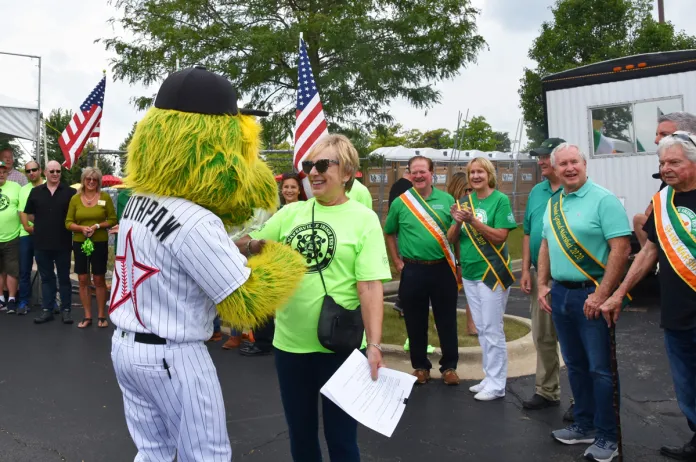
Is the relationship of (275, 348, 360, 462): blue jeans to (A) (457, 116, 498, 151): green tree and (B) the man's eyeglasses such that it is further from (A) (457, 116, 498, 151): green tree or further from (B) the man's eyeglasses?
(A) (457, 116, 498, 151): green tree

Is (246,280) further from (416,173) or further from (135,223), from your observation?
(416,173)

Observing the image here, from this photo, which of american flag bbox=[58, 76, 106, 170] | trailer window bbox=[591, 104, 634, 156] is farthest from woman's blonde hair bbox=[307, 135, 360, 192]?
american flag bbox=[58, 76, 106, 170]

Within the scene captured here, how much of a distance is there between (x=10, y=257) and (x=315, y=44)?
5596 mm

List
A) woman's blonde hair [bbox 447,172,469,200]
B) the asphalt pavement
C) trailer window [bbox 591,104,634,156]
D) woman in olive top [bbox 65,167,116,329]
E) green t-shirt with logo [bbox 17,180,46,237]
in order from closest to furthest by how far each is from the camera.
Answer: the asphalt pavement < woman's blonde hair [bbox 447,172,469,200] < woman in olive top [bbox 65,167,116,329] < green t-shirt with logo [bbox 17,180,46,237] < trailer window [bbox 591,104,634,156]

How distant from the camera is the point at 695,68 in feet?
29.0

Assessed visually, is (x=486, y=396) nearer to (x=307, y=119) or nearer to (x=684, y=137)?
(x=684, y=137)

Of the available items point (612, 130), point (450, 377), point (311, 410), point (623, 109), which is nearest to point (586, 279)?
Result: point (450, 377)

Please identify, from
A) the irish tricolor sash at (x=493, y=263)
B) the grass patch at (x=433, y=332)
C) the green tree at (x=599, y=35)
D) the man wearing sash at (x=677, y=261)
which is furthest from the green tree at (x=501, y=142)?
the man wearing sash at (x=677, y=261)

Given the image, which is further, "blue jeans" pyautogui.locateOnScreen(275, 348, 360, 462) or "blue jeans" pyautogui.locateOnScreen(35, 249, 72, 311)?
"blue jeans" pyautogui.locateOnScreen(35, 249, 72, 311)

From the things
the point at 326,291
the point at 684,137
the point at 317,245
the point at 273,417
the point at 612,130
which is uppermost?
the point at 612,130

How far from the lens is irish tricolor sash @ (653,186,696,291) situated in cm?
361

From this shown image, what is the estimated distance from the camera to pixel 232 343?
23.1ft

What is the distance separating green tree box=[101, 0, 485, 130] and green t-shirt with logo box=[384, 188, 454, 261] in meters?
5.05

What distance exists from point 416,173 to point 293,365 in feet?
9.50
